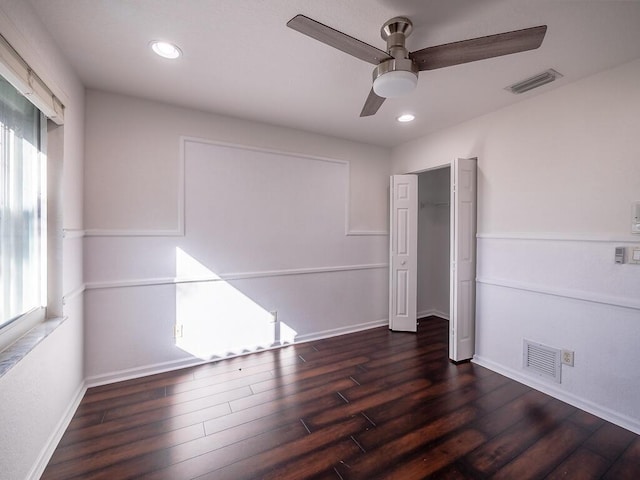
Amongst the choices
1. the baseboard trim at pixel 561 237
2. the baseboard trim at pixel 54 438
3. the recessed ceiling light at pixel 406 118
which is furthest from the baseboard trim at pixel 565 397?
the baseboard trim at pixel 54 438

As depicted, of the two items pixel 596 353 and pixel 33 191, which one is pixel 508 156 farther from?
pixel 33 191

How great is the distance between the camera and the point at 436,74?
2.06m

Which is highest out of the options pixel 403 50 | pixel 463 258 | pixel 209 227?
pixel 403 50

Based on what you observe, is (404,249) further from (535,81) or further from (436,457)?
(436,457)

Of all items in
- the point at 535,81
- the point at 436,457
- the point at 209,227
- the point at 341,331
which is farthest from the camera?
the point at 341,331

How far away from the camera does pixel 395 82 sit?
5.02 ft

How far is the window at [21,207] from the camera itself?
1355 millimetres

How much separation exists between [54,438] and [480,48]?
321 cm

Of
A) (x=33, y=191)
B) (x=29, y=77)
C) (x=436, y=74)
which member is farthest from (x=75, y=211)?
(x=436, y=74)

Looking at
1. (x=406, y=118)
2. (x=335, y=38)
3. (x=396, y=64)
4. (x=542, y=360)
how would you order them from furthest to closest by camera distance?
1. (x=406, y=118)
2. (x=542, y=360)
3. (x=396, y=64)
4. (x=335, y=38)

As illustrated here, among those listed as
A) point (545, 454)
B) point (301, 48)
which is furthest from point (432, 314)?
point (301, 48)

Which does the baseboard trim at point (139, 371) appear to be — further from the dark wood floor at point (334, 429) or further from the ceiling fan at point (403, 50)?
the ceiling fan at point (403, 50)

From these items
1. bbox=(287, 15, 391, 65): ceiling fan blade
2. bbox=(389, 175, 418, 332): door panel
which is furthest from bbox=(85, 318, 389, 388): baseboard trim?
bbox=(287, 15, 391, 65): ceiling fan blade

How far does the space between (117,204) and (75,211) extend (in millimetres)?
328
